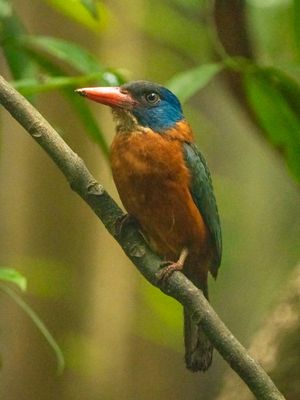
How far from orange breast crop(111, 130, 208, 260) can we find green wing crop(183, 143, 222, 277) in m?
0.02

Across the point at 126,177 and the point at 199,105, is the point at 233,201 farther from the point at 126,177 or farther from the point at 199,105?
the point at 126,177

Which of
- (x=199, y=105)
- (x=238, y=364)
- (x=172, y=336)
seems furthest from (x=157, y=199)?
(x=199, y=105)

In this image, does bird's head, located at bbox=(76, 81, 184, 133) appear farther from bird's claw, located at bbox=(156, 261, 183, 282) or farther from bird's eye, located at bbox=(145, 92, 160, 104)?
bird's claw, located at bbox=(156, 261, 183, 282)

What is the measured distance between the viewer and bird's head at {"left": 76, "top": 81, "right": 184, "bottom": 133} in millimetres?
2287

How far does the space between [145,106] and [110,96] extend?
0.16 m

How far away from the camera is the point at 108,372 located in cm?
441

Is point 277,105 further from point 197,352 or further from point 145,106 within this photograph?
point 197,352

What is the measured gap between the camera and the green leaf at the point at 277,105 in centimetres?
242

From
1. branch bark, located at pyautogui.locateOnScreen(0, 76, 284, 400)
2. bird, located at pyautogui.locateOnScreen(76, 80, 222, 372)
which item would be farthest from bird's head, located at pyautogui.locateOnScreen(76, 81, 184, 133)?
branch bark, located at pyautogui.locateOnScreen(0, 76, 284, 400)

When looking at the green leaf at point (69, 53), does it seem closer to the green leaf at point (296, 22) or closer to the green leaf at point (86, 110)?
the green leaf at point (86, 110)

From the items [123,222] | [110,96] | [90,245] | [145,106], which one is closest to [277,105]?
[145,106]

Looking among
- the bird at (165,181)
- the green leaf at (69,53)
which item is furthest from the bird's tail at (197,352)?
the green leaf at (69,53)

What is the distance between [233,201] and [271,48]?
1533 millimetres

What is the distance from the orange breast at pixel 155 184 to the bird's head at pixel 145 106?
0.03 metres
